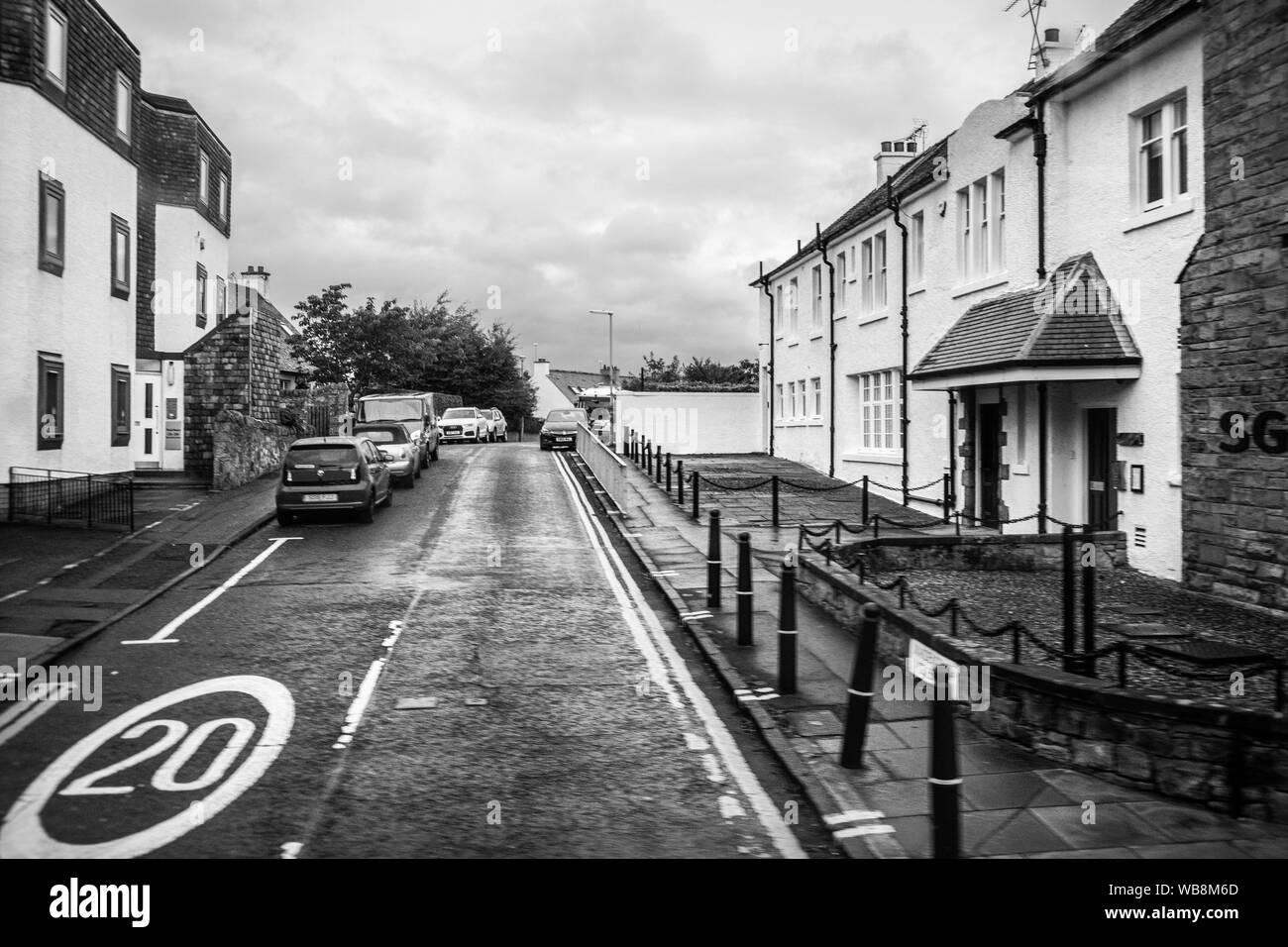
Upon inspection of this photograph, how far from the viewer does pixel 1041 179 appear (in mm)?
17281

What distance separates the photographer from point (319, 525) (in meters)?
20.0

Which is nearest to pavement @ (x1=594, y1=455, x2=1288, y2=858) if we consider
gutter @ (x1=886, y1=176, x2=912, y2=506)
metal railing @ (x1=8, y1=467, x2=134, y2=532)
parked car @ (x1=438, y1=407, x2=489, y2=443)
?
metal railing @ (x1=8, y1=467, x2=134, y2=532)

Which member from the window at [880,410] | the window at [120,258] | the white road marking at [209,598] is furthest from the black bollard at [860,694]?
the window at [120,258]

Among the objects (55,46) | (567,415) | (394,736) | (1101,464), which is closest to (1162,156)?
(1101,464)

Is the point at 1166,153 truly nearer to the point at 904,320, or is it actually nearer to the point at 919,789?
the point at 904,320

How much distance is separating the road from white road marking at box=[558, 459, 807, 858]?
0.08ft

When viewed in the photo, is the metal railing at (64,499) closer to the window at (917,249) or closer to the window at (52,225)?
the window at (52,225)

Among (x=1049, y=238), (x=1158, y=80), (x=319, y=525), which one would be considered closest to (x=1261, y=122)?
(x=1158, y=80)


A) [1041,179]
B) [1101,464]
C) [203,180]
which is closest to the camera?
[1101,464]

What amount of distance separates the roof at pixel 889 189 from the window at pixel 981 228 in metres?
1.53

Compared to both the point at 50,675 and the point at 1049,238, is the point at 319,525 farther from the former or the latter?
the point at 1049,238

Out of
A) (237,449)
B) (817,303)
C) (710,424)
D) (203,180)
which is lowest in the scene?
(237,449)

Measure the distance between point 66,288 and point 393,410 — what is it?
Answer: 14.1 m
